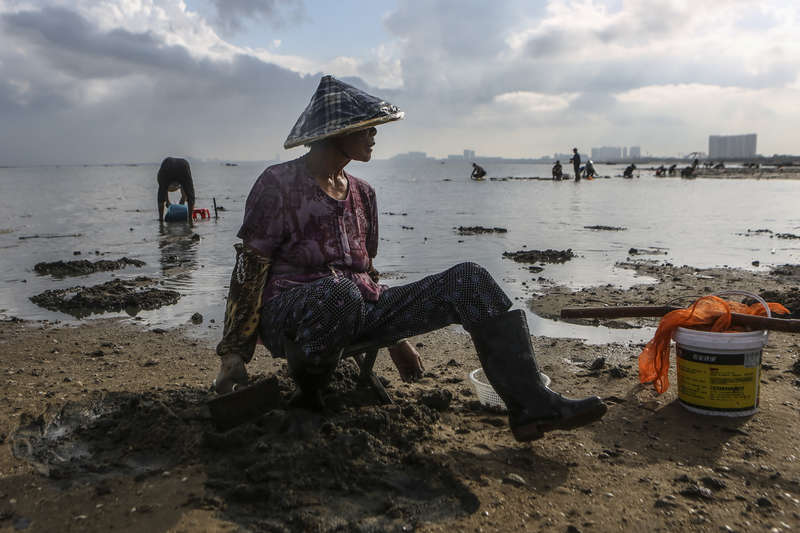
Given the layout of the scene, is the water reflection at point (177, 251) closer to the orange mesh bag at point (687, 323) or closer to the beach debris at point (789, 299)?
the orange mesh bag at point (687, 323)

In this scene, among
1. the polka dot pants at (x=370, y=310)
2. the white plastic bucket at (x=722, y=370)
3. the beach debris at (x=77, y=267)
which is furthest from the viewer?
the beach debris at (x=77, y=267)

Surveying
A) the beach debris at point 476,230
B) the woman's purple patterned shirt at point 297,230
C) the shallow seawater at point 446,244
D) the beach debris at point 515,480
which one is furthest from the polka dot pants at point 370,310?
the beach debris at point 476,230

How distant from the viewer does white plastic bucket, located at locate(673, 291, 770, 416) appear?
346 centimetres

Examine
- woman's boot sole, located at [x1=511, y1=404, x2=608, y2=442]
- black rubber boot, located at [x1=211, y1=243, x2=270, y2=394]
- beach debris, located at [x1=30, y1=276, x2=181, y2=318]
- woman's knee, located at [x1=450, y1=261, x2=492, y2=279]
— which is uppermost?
woman's knee, located at [x1=450, y1=261, x2=492, y2=279]

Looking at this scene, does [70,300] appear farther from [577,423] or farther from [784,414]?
[784,414]

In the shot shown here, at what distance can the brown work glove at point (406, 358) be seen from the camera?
11.8 ft

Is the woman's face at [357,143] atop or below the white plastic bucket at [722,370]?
atop

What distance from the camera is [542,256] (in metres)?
10.3

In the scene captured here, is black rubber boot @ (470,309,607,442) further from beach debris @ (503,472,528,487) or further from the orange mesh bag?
the orange mesh bag

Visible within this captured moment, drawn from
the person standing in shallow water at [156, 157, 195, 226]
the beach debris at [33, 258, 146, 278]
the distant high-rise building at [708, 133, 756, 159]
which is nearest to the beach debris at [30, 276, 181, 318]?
the beach debris at [33, 258, 146, 278]

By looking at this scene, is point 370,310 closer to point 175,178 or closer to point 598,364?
point 598,364

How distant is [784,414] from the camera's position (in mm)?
3625

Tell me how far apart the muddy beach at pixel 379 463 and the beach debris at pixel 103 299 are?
2.54 metres

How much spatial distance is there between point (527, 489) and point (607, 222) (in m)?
14.7
